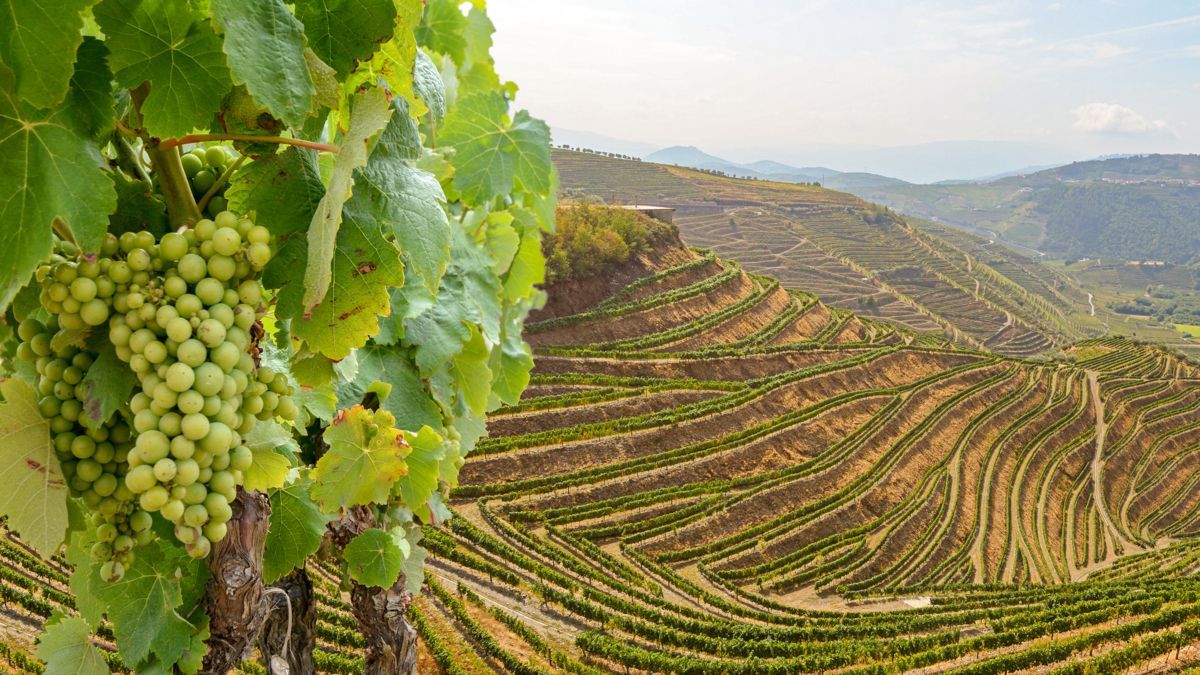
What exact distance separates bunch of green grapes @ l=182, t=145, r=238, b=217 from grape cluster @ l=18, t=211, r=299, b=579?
242 millimetres

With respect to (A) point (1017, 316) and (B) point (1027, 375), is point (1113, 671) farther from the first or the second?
(A) point (1017, 316)

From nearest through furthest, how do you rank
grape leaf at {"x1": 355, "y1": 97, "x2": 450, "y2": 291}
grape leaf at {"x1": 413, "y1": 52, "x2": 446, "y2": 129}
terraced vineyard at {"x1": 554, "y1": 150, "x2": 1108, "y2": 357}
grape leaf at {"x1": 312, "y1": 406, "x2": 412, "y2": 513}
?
grape leaf at {"x1": 355, "y1": 97, "x2": 450, "y2": 291} → grape leaf at {"x1": 413, "y1": 52, "x2": 446, "y2": 129} → grape leaf at {"x1": 312, "y1": 406, "x2": 412, "y2": 513} → terraced vineyard at {"x1": 554, "y1": 150, "x2": 1108, "y2": 357}

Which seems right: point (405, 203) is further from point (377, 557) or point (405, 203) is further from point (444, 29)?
point (377, 557)

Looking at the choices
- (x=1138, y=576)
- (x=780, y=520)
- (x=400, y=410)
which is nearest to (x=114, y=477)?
(x=400, y=410)

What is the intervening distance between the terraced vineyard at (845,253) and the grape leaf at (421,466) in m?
94.5

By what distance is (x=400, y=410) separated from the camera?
2604 millimetres

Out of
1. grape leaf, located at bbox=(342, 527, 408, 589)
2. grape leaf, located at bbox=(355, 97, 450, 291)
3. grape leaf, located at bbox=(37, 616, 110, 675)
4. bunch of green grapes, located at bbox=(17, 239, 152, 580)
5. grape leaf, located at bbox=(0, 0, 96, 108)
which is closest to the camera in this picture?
grape leaf, located at bbox=(0, 0, 96, 108)

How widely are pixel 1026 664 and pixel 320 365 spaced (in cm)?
2202

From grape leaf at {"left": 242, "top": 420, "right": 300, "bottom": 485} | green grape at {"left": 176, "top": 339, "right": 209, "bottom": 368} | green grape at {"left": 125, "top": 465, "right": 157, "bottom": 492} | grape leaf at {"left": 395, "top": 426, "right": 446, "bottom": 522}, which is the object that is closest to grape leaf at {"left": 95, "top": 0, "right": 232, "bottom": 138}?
green grape at {"left": 176, "top": 339, "right": 209, "bottom": 368}

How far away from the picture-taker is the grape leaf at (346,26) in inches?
55.6

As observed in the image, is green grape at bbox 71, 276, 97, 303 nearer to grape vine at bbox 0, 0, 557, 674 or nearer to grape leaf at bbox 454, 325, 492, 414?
grape vine at bbox 0, 0, 557, 674

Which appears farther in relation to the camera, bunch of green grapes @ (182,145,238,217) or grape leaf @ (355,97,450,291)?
bunch of green grapes @ (182,145,238,217)

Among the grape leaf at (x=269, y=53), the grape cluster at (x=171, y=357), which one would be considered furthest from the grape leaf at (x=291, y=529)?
the grape leaf at (x=269, y=53)

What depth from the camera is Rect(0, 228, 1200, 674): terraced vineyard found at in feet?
59.2
